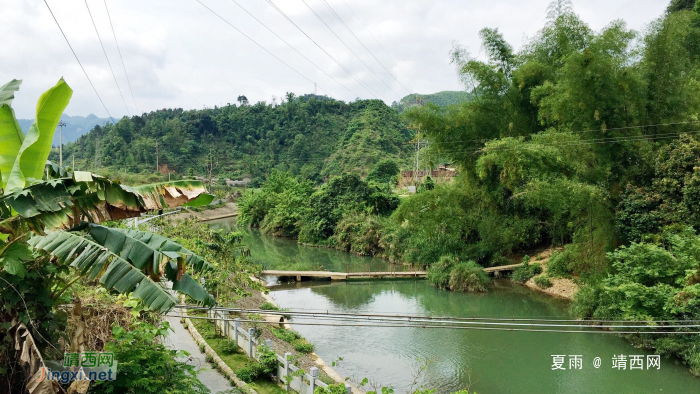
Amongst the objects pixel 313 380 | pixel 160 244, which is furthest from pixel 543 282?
pixel 160 244

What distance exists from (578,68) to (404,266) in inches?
382

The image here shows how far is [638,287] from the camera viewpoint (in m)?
9.52

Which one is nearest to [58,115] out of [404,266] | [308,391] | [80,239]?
[80,239]

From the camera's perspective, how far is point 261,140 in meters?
52.1

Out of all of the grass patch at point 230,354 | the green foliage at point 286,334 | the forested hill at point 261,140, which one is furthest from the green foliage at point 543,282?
the forested hill at point 261,140

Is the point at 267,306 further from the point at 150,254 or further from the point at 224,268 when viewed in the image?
the point at 150,254

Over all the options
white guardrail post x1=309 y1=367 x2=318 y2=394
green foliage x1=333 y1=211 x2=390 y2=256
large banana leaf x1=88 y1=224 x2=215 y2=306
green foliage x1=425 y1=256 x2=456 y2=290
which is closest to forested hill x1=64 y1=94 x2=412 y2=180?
green foliage x1=333 y1=211 x2=390 y2=256

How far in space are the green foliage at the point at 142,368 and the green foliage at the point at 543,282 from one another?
40.3 feet

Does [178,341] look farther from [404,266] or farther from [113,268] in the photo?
[404,266]

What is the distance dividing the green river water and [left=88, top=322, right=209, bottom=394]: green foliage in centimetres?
441

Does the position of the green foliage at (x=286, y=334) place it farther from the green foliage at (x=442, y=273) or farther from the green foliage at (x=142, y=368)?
the green foliage at (x=442, y=273)

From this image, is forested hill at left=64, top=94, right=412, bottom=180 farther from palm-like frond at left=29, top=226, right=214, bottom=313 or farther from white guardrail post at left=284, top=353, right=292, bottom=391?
palm-like frond at left=29, top=226, right=214, bottom=313

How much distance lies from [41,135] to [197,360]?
4.35 m

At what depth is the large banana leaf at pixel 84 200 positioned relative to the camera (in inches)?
156
